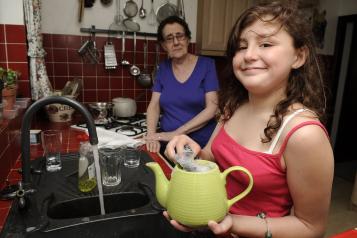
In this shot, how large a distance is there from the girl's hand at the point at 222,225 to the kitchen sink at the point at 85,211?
256 mm

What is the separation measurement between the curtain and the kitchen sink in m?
0.89

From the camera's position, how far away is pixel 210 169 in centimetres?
59

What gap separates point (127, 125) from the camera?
212 cm

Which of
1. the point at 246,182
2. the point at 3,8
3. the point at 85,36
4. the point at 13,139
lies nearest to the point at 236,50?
the point at 246,182

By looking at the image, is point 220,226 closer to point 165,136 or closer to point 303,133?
point 303,133

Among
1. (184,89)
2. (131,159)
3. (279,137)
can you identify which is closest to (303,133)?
(279,137)

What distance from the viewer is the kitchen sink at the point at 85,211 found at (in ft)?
2.65

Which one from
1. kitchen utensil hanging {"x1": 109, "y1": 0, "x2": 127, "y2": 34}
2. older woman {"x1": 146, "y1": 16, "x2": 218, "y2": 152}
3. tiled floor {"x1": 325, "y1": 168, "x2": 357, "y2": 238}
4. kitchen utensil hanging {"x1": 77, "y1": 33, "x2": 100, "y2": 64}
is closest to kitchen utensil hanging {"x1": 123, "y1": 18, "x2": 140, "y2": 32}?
kitchen utensil hanging {"x1": 109, "y1": 0, "x2": 127, "y2": 34}

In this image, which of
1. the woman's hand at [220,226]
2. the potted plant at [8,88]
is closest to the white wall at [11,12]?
the potted plant at [8,88]

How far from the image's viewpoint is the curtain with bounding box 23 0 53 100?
185cm

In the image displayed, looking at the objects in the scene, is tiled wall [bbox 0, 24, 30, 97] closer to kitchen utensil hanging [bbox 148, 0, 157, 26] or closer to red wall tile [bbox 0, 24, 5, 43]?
red wall tile [bbox 0, 24, 5, 43]

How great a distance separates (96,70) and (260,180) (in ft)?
6.72

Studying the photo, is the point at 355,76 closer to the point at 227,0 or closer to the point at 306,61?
the point at 227,0

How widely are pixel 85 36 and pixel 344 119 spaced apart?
339cm
